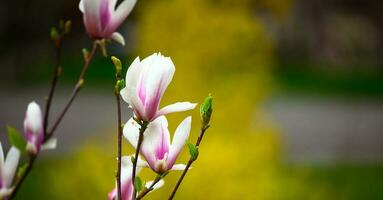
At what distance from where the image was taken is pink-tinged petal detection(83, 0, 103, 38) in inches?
40.2

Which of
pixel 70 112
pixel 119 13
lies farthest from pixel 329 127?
pixel 119 13

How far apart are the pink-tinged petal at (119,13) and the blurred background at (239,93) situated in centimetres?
225

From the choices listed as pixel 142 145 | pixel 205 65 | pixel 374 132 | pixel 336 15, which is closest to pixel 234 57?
pixel 205 65

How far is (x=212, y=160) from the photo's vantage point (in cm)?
333

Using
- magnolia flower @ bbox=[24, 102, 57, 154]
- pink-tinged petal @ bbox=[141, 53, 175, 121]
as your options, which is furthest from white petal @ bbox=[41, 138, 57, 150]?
pink-tinged petal @ bbox=[141, 53, 175, 121]

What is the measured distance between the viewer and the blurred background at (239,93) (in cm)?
344

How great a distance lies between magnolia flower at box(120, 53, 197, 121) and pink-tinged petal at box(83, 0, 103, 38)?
159mm

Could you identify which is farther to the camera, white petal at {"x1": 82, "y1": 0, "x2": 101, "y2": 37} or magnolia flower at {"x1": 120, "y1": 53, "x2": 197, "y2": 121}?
white petal at {"x1": 82, "y1": 0, "x2": 101, "y2": 37}

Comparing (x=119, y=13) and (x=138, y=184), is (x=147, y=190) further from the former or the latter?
(x=119, y=13)

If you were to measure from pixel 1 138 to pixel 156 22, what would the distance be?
4312 millimetres

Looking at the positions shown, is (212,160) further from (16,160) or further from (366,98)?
(366,98)

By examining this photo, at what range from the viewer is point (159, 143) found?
920 mm

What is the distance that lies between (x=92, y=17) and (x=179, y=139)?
0.69ft

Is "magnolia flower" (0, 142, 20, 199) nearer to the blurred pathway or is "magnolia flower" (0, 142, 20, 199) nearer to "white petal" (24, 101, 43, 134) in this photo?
"white petal" (24, 101, 43, 134)
